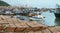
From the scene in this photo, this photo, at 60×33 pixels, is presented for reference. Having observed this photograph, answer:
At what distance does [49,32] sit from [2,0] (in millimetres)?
54725

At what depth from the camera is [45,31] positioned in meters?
3.90

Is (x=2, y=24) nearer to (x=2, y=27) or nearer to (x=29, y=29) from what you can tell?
(x=2, y=27)

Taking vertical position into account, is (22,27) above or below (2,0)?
above

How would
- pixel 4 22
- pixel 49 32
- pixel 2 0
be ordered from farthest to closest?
pixel 2 0 < pixel 4 22 < pixel 49 32

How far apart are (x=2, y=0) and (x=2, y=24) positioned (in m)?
Answer: 54.4

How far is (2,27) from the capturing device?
389cm

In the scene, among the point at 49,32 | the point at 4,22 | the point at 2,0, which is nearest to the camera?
the point at 49,32

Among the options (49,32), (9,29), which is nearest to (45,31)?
(49,32)

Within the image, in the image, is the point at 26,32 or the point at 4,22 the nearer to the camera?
the point at 26,32

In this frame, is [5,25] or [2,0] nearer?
[5,25]

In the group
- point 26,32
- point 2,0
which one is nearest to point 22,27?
point 26,32

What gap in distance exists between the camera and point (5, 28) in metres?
3.88

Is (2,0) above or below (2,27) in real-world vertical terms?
below

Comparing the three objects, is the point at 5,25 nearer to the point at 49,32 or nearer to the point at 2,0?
the point at 49,32
